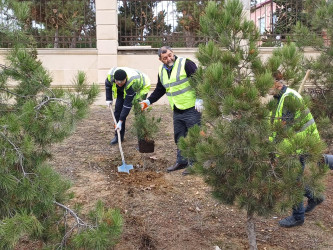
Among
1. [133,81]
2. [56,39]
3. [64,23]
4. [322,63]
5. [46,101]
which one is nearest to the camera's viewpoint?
[46,101]

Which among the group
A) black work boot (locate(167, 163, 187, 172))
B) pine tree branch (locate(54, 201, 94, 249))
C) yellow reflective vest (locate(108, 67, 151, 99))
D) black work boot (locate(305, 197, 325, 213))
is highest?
yellow reflective vest (locate(108, 67, 151, 99))

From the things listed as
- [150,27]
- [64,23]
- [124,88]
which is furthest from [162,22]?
[124,88]

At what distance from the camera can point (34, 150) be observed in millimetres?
2479

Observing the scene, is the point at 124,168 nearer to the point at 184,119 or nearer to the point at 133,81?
the point at 184,119

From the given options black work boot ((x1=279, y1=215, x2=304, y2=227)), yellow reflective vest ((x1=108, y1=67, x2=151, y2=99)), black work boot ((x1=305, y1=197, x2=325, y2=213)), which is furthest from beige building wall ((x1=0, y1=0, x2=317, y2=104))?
black work boot ((x1=279, y1=215, x2=304, y2=227))

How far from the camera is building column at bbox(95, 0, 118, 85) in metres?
8.34

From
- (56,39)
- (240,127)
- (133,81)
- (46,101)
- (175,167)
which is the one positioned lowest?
(175,167)

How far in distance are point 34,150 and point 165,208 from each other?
1.91 meters

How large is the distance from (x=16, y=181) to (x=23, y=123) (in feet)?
1.08

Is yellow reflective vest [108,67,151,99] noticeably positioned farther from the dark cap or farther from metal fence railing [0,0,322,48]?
metal fence railing [0,0,322,48]

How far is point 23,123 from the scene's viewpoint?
7.37 ft

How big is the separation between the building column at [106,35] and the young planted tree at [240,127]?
5725mm

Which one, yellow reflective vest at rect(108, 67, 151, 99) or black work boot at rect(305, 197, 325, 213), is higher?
yellow reflective vest at rect(108, 67, 151, 99)

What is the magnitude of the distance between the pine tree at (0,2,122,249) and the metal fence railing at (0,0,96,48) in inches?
236
